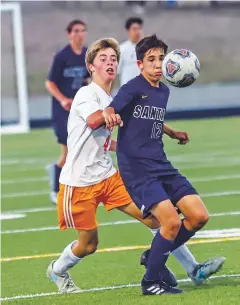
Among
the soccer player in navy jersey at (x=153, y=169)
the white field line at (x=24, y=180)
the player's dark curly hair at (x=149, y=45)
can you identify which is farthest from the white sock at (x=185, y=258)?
the white field line at (x=24, y=180)

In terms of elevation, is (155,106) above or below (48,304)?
above

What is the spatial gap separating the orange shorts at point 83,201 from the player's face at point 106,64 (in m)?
0.76

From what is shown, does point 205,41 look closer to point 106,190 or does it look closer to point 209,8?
point 209,8

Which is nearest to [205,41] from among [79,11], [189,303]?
[79,11]

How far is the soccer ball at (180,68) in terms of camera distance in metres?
7.10

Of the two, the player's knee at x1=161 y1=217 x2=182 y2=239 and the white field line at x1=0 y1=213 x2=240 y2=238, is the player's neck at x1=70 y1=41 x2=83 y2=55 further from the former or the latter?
the player's knee at x1=161 y1=217 x2=182 y2=239

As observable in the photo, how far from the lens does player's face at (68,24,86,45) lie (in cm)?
1172

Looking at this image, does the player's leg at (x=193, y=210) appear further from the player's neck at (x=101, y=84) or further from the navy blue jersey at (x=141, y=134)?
the player's neck at (x=101, y=84)

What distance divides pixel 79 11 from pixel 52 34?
1025mm

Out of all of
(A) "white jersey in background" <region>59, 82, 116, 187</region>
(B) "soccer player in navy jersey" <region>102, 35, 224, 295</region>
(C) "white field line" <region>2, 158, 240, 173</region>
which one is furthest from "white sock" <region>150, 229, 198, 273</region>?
(C) "white field line" <region>2, 158, 240, 173</region>

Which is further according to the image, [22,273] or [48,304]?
[22,273]

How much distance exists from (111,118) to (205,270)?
54.3 inches

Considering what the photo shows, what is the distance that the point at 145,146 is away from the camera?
706cm

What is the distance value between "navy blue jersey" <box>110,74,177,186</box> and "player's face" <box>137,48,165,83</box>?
0.17 feet
